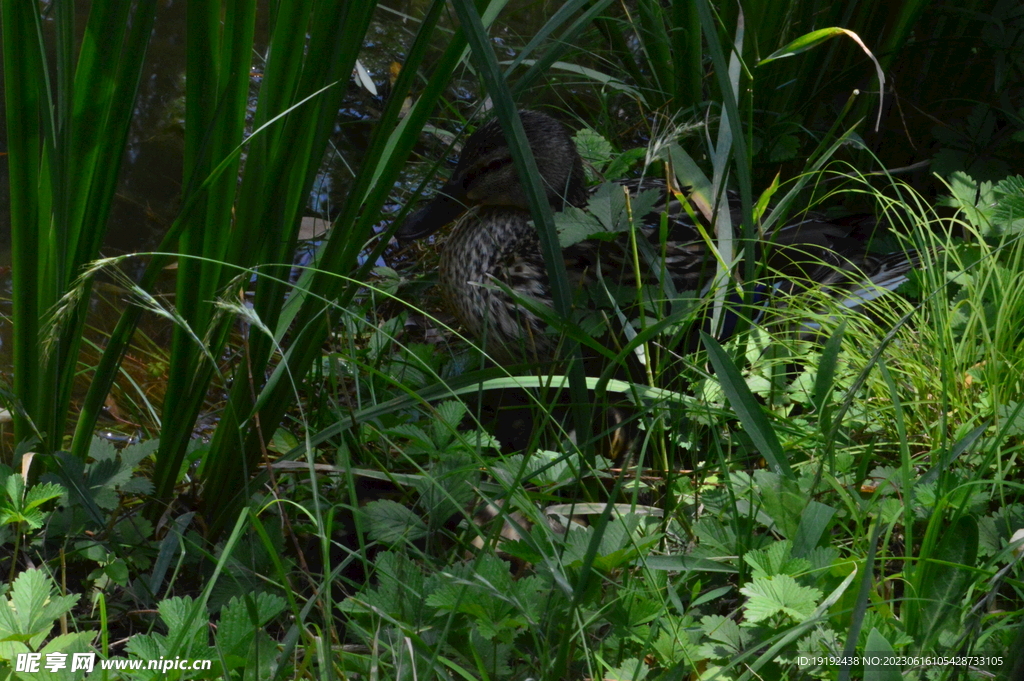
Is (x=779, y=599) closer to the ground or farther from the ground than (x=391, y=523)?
farther from the ground

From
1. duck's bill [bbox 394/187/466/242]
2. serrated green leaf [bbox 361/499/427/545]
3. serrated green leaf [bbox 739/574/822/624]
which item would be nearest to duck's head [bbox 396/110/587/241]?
duck's bill [bbox 394/187/466/242]

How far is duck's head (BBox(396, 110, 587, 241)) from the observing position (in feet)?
8.46

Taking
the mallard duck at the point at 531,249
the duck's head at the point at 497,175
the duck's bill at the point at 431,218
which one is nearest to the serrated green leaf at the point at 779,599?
the mallard duck at the point at 531,249

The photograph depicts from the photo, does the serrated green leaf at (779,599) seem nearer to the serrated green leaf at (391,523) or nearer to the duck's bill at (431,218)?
the serrated green leaf at (391,523)

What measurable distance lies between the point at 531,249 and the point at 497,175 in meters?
0.33

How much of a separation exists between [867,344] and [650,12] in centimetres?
149

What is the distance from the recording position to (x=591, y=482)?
1.61 meters

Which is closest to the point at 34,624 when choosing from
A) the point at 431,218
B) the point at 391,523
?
the point at 391,523

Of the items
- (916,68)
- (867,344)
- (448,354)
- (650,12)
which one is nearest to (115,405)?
(448,354)

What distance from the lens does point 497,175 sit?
2590 millimetres

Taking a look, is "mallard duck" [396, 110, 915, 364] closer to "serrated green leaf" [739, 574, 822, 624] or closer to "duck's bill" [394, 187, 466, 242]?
"duck's bill" [394, 187, 466, 242]

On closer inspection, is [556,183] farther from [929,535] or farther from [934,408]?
[929,535]

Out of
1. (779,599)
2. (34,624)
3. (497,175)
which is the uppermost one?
(497,175)

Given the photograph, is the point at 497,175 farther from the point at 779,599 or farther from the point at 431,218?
the point at 779,599
